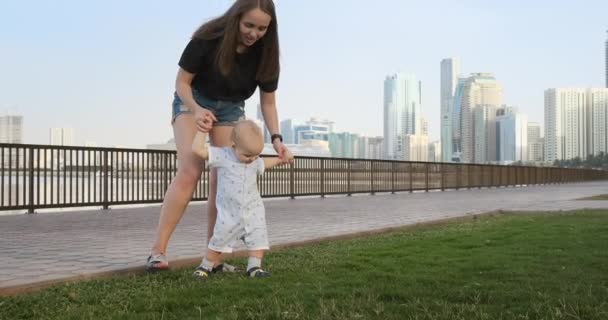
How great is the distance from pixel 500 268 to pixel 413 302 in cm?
133

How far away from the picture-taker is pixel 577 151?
120375 mm

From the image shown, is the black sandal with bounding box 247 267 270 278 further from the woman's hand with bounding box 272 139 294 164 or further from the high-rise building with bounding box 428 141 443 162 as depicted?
the high-rise building with bounding box 428 141 443 162

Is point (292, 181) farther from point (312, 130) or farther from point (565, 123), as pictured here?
point (565, 123)

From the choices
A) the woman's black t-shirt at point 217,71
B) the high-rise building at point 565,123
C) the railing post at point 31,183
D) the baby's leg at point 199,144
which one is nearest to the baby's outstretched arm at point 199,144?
the baby's leg at point 199,144

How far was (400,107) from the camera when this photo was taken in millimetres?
136375

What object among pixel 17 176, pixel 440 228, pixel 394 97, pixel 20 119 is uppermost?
pixel 394 97

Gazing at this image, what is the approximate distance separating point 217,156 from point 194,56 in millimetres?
612

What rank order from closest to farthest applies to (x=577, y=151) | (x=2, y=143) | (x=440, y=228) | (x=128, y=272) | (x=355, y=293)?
(x=355, y=293) → (x=128, y=272) → (x=440, y=228) → (x=2, y=143) → (x=577, y=151)

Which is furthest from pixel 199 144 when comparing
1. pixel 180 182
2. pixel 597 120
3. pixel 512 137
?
pixel 597 120

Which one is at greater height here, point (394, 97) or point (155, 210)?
point (394, 97)

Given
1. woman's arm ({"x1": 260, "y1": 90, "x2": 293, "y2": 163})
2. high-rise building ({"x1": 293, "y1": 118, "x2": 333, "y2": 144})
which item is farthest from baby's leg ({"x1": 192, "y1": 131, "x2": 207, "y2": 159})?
high-rise building ({"x1": 293, "y1": 118, "x2": 333, "y2": 144})

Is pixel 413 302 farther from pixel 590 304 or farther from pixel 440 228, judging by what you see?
pixel 440 228

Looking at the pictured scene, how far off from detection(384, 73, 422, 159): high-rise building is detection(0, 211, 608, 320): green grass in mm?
105582

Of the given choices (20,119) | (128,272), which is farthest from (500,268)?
(20,119)
